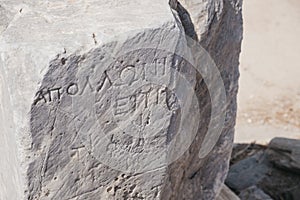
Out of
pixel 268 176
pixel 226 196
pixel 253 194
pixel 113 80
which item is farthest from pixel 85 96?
pixel 268 176

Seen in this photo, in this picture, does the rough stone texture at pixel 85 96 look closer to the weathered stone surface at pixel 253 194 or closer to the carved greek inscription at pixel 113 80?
the carved greek inscription at pixel 113 80

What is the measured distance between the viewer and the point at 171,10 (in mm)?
1737

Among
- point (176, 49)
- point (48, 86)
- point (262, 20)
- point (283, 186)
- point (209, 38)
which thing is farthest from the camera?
point (262, 20)

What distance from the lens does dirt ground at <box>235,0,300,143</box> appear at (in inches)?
147

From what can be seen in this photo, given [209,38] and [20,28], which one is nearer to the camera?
[20,28]

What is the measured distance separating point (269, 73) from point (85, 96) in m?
2.72

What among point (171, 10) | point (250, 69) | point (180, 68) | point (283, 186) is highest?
point (171, 10)

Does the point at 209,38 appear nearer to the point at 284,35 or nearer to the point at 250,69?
the point at 250,69

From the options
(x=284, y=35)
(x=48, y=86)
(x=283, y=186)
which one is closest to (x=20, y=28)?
(x=48, y=86)

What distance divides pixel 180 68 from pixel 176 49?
0.08 m

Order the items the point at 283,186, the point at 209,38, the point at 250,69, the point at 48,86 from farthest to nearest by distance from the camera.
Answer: the point at 250,69 < the point at 283,186 < the point at 209,38 < the point at 48,86

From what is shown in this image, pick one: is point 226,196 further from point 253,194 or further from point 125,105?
point 125,105

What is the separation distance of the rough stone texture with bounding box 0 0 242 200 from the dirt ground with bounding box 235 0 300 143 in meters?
1.85

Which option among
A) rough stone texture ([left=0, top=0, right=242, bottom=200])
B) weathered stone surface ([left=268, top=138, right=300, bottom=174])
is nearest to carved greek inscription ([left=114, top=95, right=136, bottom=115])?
rough stone texture ([left=0, top=0, right=242, bottom=200])
